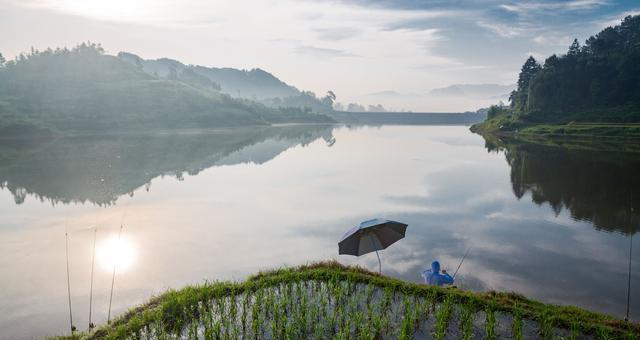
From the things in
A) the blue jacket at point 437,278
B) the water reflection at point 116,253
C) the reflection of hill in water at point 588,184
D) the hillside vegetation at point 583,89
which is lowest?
the water reflection at point 116,253

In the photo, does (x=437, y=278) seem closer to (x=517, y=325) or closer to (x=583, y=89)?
(x=517, y=325)

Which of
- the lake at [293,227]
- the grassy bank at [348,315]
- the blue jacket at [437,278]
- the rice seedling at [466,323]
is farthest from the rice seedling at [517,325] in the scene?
the lake at [293,227]

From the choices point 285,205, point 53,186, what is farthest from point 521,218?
point 53,186

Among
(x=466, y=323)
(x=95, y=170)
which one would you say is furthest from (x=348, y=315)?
(x=95, y=170)

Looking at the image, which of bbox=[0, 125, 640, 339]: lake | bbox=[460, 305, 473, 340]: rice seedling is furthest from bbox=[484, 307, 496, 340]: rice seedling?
bbox=[0, 125, 640, 339]: lake

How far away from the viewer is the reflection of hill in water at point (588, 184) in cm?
2717

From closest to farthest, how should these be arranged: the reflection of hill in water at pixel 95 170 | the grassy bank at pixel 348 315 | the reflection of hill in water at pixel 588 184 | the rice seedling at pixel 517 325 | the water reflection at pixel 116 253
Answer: the rice seedling at pixel 517 325 < the grassy bank at pixel 348 315 < the water reflection at pixel 116 253 < the reflection of hill in water at pixel 588 184 < the reflection of hill in water at pixel 95 170

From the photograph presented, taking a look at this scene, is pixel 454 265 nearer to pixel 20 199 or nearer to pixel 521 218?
pixel 521 218

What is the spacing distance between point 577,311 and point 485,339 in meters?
3.93

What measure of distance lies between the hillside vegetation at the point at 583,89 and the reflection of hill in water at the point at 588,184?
223 ft

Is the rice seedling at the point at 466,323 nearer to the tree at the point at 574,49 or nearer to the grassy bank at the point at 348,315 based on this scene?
the grassy bank at the point at 348,315

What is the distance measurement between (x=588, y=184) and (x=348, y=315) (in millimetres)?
34029

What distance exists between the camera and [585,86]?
140 m

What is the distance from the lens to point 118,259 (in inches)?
781
